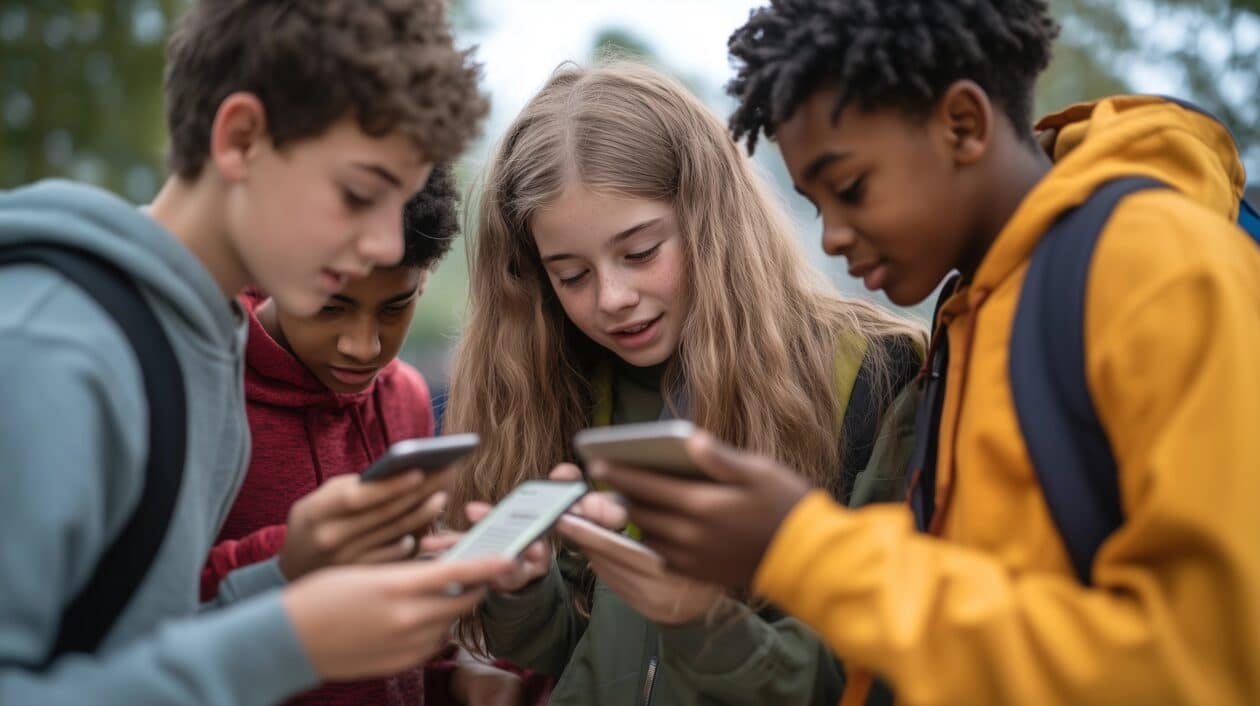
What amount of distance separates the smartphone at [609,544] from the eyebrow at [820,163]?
2.60ft

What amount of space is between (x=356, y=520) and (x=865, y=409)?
4.31ft

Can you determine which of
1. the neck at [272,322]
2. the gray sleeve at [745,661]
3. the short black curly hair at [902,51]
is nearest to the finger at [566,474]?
the gray sleeve at [745,661]

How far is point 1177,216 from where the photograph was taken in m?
1.64

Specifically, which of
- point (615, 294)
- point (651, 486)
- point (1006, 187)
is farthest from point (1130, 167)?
point (615, 294)

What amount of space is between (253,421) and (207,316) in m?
0.98

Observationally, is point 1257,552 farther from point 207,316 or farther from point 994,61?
point 207,316

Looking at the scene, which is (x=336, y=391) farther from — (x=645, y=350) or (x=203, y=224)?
(x=203, y=224)

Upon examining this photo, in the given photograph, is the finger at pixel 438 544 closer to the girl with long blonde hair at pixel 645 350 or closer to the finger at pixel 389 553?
the finger at pixel 389 553

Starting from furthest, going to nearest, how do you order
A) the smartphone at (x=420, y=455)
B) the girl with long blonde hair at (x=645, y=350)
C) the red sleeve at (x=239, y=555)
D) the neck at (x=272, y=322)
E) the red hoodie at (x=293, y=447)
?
the neck at (x=272, y=322)
the red hoodie at (x=293, y=447)
the girl with long blonde hair at (x=645, y=350)
the red sleeve at (x=239, y=555)
the smartphone at (x=420, y=455)

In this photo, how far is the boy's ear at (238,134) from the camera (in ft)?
6.29

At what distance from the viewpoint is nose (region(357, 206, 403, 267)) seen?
2.03 meters

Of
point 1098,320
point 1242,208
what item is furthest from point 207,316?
point 1242,208

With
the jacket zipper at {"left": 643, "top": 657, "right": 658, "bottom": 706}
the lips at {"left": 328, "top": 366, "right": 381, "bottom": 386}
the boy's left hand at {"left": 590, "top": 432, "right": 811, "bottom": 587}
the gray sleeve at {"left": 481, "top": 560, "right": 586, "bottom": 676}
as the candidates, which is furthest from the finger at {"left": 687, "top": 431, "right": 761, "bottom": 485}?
the lips at {"left": 328, "top": 366, "right": 381, "bottom": 386}

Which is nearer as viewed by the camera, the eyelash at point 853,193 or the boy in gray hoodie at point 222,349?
the boy in gray hoodie at point 222,349
